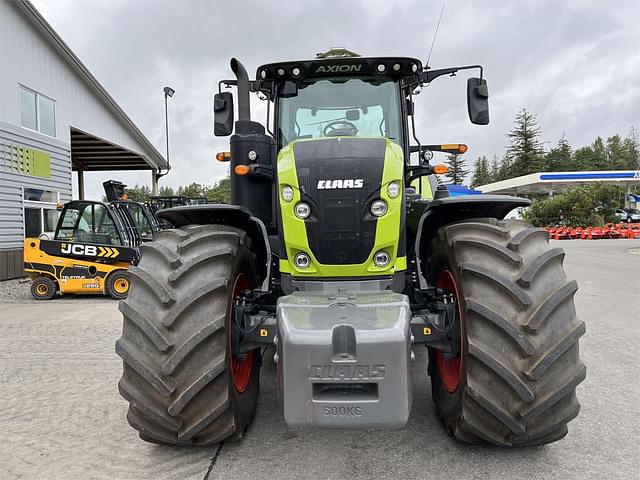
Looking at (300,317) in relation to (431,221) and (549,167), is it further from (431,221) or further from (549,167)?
(549,167)

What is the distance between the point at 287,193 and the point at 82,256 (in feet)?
28.8

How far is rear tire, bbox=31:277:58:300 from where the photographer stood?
10.4 m

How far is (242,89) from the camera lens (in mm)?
3646

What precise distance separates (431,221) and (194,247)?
1.65 meters

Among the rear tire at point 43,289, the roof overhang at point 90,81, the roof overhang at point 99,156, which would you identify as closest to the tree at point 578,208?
the roof overhang at point 90,81

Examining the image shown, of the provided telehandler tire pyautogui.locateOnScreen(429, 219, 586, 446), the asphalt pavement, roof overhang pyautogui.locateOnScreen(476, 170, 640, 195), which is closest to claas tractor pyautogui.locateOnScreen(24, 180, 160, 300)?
the asphalt pavement

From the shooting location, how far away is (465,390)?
2.64 m

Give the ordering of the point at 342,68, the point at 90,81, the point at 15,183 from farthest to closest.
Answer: the point at 90,81 < the point at 15,183 < the point at 342,68

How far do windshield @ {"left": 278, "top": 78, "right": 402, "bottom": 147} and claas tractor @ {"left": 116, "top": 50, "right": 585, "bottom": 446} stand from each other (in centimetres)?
21

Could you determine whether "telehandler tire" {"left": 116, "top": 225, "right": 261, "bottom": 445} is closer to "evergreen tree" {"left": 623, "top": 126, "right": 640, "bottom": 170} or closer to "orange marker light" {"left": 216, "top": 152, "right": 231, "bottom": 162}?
"orange marker light" {"left": 216, "top": 152, "right": 231, "bottom": 162}

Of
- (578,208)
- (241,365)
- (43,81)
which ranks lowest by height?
(241,365)

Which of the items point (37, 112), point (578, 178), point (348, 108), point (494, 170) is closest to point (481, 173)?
point (494, 170)

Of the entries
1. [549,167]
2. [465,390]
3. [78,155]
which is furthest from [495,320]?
[549,167]

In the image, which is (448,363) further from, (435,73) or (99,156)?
(99,156)
